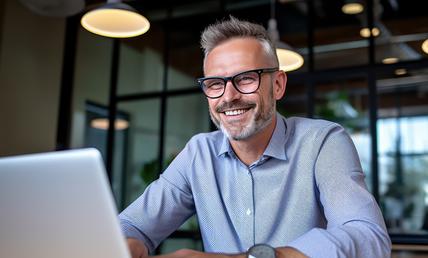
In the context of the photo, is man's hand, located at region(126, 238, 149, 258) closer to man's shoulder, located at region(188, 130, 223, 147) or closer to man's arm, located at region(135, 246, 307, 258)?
man's arm, located at region(135, 246, 307, 258)

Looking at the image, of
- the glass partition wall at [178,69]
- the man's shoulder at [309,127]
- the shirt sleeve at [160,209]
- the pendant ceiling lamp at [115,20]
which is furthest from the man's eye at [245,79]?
the glass partition wall at [178,69]

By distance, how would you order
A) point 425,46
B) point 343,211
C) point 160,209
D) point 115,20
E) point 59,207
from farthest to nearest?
point 425,46
point 115,20
point 160,209
point 343,211
point 59,207

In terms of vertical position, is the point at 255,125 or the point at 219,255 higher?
the point at 255,125

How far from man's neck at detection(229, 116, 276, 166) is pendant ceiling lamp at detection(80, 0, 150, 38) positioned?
1.71 m

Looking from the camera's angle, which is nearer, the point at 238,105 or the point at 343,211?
the point at 343,211

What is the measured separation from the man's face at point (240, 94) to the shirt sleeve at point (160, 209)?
247mm

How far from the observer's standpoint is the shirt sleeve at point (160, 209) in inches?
57.1

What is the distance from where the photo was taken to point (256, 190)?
1.46 m

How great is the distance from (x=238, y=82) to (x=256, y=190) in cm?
35

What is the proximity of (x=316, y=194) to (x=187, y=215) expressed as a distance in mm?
466

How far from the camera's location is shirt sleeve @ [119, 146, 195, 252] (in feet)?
4.76

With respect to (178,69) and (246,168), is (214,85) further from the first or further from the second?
(178,69)

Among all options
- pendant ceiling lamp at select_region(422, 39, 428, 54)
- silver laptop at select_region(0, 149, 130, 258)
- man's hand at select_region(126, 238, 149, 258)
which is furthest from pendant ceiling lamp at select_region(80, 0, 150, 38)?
pendant ceiling lamp at select_region(422, 39, 428, 54)

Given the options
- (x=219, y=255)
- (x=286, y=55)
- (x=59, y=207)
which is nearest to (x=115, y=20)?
(x=286, y=55)
